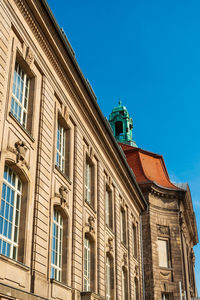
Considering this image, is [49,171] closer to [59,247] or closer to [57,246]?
[57,246]

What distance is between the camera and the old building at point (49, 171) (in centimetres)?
1324

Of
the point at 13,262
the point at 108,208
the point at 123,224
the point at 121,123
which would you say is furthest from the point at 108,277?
the point at 121,123

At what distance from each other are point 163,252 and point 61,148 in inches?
801

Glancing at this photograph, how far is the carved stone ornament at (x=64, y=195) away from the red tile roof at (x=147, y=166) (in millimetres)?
20697

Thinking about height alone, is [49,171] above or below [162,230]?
below

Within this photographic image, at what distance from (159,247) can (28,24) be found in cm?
2469

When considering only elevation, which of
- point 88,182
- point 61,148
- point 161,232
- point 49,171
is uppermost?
point 161,232

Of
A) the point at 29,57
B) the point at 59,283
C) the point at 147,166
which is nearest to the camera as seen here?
the point at 59,283

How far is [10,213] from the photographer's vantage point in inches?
516

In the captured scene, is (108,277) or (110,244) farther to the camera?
(110,244)

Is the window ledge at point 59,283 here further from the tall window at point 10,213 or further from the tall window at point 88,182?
the tall window at point 88,182

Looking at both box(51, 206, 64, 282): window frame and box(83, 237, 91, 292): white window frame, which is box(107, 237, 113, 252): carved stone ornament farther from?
box(51, 206, 64, 282): window frame

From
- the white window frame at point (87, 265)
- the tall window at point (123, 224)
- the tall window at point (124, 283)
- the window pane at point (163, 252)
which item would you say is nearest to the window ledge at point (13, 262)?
the white window frame at point (87, 265)

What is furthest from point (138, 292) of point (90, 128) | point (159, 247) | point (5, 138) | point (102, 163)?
point (5, 138)
